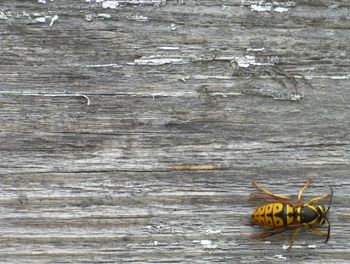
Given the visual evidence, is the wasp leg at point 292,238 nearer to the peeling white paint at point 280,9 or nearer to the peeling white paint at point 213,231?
the peeling white paint at point 213,231

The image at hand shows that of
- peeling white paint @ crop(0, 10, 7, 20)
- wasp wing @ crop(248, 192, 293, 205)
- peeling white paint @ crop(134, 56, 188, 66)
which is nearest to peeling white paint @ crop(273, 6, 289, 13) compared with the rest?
peeling white paint @ crop(134, 56, 188, 66)

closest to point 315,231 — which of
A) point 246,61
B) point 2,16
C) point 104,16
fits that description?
point 246,61

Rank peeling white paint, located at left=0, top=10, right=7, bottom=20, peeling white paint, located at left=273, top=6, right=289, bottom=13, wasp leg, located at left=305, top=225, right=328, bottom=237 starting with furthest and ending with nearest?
wasp leg, located at left=305, top=225, right=328, bottom=237 → peeling white paint, located at left=273, top=6, right=289, bottom=13 → peeling white paint, located at left=0, top=10, right=7, bottom=20

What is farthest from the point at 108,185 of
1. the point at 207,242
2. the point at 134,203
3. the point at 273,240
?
the point at 273,240

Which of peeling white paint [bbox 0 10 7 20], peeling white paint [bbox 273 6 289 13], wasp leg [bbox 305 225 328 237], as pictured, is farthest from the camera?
wasp leg [bbox 305 225 328 237]

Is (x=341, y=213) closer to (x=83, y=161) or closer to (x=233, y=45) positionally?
(x=233, y=45)

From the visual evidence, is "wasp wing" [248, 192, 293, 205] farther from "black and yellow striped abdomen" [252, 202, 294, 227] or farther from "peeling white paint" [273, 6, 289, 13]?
"peeling white paint" [273, 6, 289, 13]

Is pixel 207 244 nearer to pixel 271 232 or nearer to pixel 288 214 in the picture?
pixel 271 232
